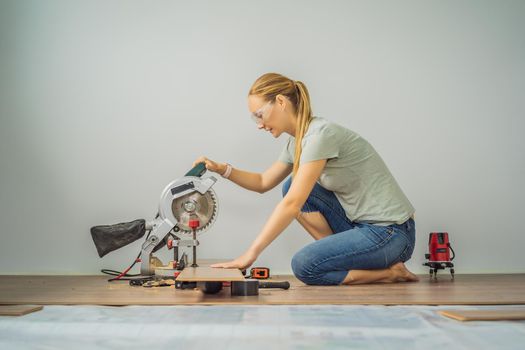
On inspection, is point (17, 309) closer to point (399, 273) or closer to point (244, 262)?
point (244, 262)

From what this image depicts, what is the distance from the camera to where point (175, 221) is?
3.25 metres

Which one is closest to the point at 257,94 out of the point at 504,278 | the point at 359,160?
the point at 359,160

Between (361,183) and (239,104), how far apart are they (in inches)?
54.3

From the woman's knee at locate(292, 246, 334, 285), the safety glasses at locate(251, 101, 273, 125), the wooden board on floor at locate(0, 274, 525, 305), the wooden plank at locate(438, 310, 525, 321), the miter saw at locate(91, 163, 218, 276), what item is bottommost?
the wooden board on floor at locate(0, 274, 525, 305)

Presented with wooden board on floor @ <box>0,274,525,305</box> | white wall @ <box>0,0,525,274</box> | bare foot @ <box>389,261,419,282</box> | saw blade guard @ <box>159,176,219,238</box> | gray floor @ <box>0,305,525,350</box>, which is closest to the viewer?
gray floor @ <box>0,305,525,350</box>

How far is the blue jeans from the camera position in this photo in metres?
2.89

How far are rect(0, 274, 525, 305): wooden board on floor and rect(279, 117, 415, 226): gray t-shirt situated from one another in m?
0.37

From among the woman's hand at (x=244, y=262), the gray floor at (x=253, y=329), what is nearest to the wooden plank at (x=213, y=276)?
the woman's hand at (x=244, y=262)

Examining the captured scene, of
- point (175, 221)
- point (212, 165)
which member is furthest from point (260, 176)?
point (175, 221)

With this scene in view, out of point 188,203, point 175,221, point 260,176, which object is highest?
point 260,176

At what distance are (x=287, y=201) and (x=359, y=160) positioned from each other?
56 centimetres

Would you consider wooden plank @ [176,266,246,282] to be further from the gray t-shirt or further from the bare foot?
the bare foot

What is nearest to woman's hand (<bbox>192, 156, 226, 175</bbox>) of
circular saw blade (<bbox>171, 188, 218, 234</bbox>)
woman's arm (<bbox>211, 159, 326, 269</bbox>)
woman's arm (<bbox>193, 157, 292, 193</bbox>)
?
woman's arm (<bbox>193, 157, 292, 193</bbox>)

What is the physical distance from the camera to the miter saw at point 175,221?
323 centimetres
